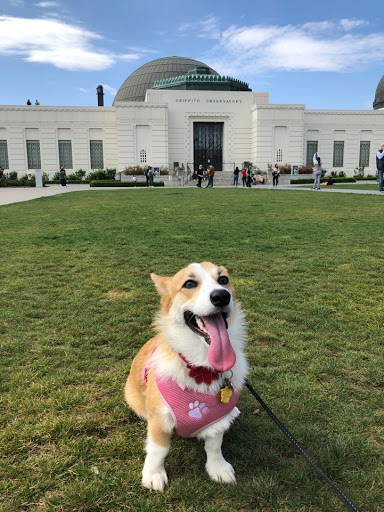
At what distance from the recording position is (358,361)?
343 cm

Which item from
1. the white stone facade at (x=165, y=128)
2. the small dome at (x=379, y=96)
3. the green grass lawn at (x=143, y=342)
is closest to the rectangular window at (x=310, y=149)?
the white stone facade at (x=165, y=128)

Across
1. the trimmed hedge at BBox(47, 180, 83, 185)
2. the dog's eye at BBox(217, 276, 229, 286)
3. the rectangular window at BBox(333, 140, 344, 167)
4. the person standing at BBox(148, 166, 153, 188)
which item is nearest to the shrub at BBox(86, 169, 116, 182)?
the trimmed hedge at BBox(47, 180, 83, 185)

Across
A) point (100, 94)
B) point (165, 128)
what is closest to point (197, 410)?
point (165, 128)

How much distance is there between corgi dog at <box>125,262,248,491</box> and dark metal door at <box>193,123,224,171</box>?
4596 centimetres

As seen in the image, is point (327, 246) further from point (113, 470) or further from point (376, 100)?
point (376, 100)

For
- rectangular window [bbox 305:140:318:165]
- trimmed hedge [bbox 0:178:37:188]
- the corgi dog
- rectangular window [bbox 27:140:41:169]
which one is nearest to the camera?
the corgi dog

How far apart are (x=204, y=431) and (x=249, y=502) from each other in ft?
1.38

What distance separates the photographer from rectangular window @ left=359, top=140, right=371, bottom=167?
48.7 meters

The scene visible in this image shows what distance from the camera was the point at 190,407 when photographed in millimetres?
2152

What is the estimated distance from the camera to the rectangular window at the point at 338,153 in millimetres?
48500

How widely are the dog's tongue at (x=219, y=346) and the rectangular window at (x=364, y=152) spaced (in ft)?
173

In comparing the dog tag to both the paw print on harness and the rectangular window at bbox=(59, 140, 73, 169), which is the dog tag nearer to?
the paw print on harness

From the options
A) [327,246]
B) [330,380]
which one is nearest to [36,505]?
[330,380]

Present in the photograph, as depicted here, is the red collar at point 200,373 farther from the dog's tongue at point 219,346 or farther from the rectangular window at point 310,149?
the rectangular window at point 310,149
